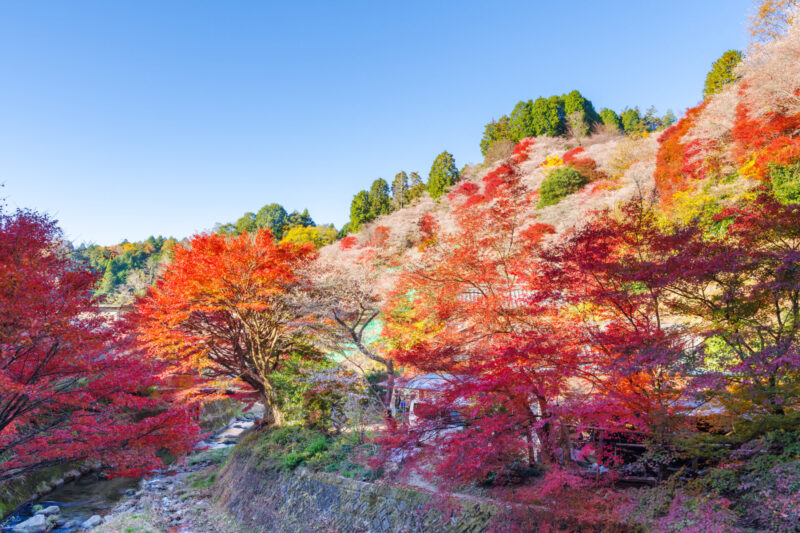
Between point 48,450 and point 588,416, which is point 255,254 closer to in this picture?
point 48,450

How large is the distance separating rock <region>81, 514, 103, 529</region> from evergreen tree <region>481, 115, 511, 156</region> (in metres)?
37.7

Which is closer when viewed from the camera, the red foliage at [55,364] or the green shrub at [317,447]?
the red foliage at [55,364]

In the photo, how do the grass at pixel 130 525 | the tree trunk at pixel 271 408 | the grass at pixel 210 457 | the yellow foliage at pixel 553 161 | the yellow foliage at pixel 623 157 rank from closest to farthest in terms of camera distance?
the grass at pixel 130 525
the tree trunk at pixel 271 408
the grass at pixel 210 457
the yellow foliage at pixel 623 157
the yellow foliage at pixel 553 161

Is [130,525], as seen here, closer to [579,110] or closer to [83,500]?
[83,500]

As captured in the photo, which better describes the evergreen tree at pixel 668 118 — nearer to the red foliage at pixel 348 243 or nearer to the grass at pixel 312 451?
the red foliage at pixel 348 243

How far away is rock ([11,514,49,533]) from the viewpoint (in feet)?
31.4

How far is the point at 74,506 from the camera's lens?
11859 millimetres

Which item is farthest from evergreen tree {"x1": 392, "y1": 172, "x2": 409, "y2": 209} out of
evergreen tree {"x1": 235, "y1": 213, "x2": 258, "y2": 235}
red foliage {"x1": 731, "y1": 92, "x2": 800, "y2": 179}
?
red foliage {"x1": 731, "y1": 92, "x2": 800, "y2": 179}

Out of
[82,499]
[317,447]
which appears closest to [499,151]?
[317,447]

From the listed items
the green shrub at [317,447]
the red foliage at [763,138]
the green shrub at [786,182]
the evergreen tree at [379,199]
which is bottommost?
the green shrub at [317,447]

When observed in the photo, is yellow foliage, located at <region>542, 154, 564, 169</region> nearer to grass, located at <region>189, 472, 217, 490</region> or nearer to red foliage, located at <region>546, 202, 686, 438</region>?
red foliage, located at <region>546, 202, 686, 438</region>

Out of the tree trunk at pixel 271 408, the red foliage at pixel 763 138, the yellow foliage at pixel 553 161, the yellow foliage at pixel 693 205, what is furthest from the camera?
the yellow foliage at pixel 553 161

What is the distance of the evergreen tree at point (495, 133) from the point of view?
40969 mm

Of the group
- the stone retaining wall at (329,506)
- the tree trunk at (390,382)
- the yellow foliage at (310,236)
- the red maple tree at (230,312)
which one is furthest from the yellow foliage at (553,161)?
the stone retaining wall at (329,506)
